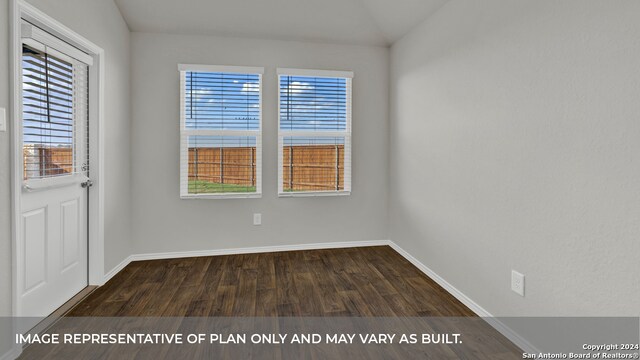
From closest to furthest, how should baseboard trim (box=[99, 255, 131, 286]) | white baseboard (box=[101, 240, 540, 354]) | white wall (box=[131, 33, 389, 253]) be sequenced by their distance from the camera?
white baseboard (box=[101, 240, 540, 354]) < baseboard trim (box=[99, 255, 131, 286]) < white wall (box=[131, 33, 389, 253])

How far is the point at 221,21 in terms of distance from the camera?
11.5 feet

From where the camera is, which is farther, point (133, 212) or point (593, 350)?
point (133, 212)

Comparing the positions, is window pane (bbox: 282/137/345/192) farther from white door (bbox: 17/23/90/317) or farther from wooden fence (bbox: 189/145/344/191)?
white door (bbox: 17/23/90/317)

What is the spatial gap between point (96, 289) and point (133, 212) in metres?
0.98

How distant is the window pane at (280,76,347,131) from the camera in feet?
12.9

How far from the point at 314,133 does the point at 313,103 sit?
352mm

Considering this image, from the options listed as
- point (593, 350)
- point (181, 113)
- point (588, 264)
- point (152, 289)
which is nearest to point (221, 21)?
point (181, 113)

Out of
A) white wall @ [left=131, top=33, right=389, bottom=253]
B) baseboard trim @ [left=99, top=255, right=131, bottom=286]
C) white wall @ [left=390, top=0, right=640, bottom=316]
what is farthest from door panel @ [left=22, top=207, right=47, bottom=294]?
white wall @ [left=390, top=0, right=640, bottom=316]

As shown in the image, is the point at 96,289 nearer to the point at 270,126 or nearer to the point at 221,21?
the point at 270,126

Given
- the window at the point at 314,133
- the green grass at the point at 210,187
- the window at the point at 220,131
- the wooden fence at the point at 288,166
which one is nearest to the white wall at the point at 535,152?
the window at the point at 314,133

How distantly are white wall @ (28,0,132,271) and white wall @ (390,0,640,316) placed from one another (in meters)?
2.89

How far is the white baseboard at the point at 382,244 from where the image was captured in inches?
83.7

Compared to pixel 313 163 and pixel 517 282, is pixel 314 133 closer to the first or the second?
pixel 313 163

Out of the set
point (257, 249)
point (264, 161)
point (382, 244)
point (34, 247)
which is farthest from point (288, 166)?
point (34, 247)
